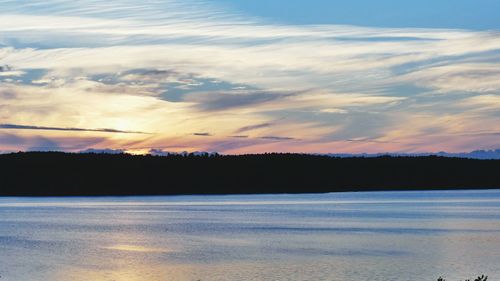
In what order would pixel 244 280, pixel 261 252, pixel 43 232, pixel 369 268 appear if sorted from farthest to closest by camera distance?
pixel 43 232
pixel 261 252
pixel 369 268
pixel 244 280

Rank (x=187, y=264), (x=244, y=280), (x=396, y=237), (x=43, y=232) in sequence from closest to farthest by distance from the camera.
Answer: (x=244, y=280)
(x=187, y=264)
(x=396, y=237)
(x=43, y=232)

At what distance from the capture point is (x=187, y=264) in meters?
60.2

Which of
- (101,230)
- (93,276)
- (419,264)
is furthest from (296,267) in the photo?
(101,230)

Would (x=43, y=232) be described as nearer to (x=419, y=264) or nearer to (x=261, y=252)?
(x=261, y=252)

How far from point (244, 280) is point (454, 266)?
1467 cm

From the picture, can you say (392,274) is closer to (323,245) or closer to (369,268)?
(369,268)

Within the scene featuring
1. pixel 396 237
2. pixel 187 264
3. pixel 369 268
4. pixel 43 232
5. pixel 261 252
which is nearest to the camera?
pixel 369 268

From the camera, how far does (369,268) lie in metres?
55.6

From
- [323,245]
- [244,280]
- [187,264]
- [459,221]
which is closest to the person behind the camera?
[244,280]

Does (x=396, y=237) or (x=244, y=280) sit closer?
(x=244, y=280)

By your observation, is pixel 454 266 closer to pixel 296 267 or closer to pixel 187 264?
pixel 296 267

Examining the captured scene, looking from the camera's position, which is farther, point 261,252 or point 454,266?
point 261,252

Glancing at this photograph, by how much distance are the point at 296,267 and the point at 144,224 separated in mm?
61918

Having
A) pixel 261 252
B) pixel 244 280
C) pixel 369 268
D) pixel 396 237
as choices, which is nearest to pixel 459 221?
pixel 396 237
